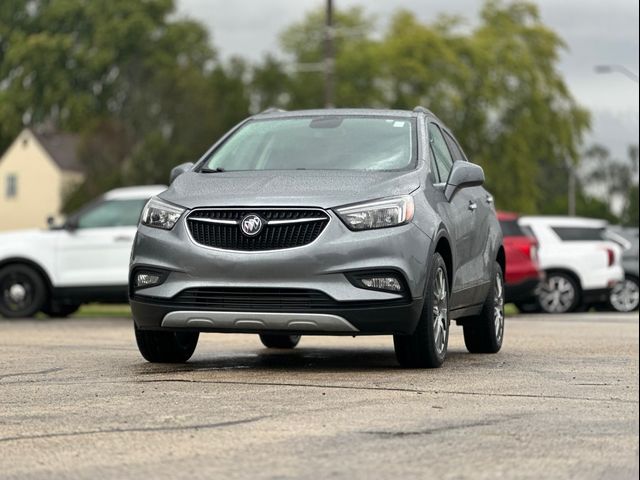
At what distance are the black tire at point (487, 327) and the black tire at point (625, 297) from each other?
16.5 m

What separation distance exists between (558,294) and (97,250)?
8580mm

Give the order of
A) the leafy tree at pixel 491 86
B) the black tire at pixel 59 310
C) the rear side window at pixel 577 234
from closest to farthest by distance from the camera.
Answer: the black tire at pixel 59 310 → the rear side window at pixel 577 234 → the leafy tree at pixel 491 86

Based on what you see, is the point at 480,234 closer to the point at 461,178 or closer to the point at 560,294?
the point at 461,178

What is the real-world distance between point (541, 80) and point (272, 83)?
1330 cm

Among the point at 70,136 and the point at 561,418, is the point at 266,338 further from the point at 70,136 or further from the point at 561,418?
the point at 70,136

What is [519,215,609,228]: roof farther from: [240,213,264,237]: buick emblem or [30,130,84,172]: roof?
[30,130,84,172]: roof

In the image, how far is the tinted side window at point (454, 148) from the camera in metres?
12.7

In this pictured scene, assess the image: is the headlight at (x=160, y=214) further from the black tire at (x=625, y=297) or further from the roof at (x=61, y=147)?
the roof at (x=61, y=147)

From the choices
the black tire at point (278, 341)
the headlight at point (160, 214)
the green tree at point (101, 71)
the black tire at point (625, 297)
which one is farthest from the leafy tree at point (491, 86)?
the headlight at point (160, 214)

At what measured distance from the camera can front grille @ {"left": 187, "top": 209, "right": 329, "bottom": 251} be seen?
10.2 metres

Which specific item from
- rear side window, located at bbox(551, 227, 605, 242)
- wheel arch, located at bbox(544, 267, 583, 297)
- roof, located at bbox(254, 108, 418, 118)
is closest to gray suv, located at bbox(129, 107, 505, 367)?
roof, located at bbox(254, 108, 418, 118)

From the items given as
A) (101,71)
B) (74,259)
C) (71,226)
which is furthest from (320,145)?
(101,71)

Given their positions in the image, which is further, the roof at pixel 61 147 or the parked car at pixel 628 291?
the roof at pixel 61 147

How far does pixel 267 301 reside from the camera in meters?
10.2
